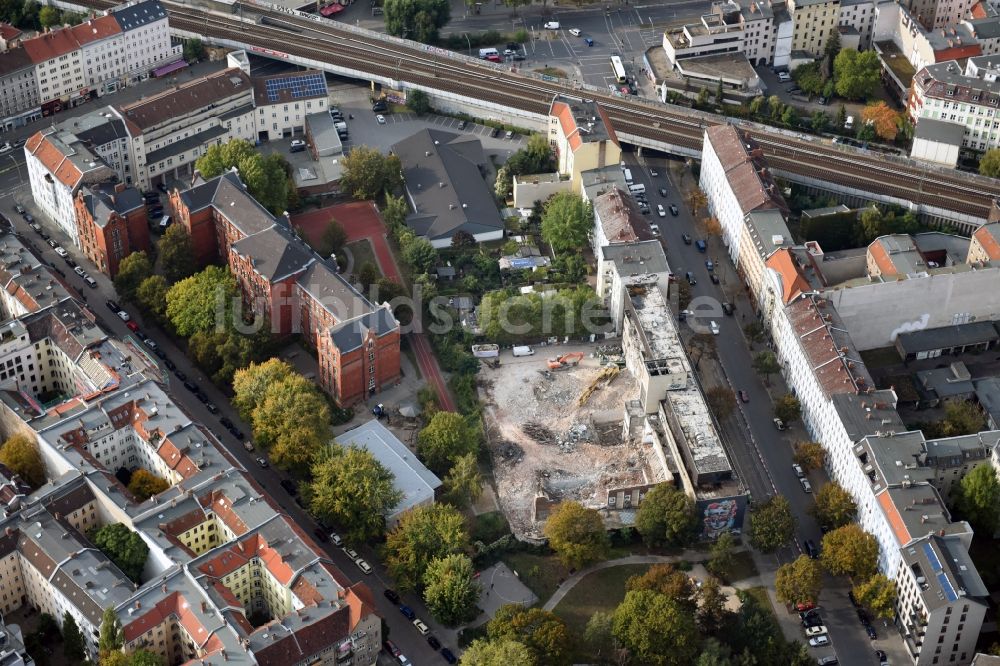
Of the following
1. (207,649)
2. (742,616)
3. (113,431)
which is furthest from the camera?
(113,431)

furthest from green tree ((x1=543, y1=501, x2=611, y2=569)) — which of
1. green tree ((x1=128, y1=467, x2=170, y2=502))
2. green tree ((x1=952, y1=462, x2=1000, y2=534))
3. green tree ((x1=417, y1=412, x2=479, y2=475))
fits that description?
green tree ((x1=128, y1=467, x2=170, y2=502))

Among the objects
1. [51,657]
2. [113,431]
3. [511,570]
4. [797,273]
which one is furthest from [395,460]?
[797,273]

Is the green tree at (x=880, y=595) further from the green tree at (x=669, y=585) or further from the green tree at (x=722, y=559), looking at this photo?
the green tree at (x=669, y=585)

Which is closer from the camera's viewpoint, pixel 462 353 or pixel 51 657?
pixel 51 657

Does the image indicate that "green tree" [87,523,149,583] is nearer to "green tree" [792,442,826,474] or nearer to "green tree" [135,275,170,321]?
"green tree" [135,275,170,321]

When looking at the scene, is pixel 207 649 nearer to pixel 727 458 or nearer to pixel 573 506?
pixel 573 506
